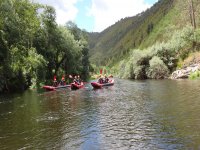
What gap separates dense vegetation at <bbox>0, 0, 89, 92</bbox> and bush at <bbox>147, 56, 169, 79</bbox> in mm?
14321

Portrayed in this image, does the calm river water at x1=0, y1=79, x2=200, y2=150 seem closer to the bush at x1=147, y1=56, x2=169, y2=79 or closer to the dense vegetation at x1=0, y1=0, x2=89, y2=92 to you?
the dense vegetation at x1=0, y1=0, x2=89, y2=92

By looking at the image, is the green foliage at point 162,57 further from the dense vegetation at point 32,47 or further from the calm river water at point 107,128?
the calm river water at point 107,128

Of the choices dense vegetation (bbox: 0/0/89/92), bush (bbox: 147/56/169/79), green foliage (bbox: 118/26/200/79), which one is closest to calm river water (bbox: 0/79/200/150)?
dense vegetation (bbox: 0/0/89/92)

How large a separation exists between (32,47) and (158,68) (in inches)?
1081

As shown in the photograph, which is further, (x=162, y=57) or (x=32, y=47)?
(x=162, y=57)

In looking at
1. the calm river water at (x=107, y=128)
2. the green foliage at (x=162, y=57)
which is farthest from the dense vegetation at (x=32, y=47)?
the calm river water at (x=107, y=128)

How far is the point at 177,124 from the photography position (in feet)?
45.4

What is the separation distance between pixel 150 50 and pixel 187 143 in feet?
180

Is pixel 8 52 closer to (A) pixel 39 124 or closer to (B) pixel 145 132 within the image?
(A) pixel 39 124

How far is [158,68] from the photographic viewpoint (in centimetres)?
5981

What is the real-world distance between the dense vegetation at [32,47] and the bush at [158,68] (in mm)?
14321

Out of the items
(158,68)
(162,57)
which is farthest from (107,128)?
(162,57)

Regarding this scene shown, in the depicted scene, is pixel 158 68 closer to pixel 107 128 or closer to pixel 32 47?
pixel 32 47

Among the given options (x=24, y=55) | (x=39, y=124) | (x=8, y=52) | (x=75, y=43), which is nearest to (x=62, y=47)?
(x=75, y=43)
